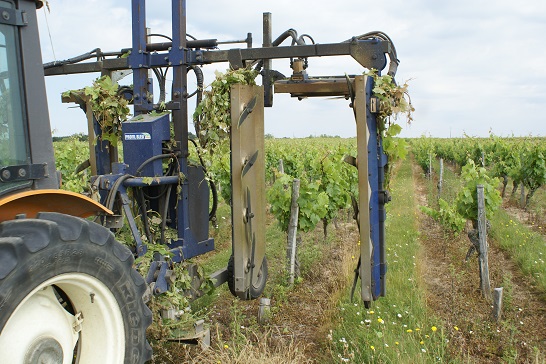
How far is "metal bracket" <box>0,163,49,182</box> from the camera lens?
2.47 m

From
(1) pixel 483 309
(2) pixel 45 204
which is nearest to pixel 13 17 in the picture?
(2) pixel 45 204

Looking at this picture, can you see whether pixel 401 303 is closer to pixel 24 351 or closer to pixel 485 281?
pixel 485 281

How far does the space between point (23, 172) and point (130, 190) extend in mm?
1896

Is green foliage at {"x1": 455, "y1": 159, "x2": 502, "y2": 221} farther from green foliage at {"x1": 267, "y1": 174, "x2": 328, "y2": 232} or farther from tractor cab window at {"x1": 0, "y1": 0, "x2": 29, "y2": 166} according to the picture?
tractor cab window at {"x1": 0, "y1": 0, "x2": 29, "y2": 166}

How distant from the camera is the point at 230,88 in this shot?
14.2ft

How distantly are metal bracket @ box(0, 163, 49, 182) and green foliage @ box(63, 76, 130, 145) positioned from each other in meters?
2.13

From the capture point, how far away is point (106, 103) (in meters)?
4.65

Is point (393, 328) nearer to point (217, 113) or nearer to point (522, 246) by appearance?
point (217, 113)

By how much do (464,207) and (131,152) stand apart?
19.8 feet

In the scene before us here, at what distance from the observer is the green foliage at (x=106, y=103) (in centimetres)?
465

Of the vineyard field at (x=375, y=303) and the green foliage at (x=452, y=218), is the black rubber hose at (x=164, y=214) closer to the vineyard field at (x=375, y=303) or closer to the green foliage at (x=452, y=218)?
the vineyard field at (x=375, y=303)

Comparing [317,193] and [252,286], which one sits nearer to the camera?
[252,286]

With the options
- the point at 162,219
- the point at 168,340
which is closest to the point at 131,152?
the point at 162,219

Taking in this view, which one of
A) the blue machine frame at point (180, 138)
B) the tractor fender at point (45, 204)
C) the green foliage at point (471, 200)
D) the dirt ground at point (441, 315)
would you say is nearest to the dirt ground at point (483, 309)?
the dirt ground at point (441, 315)
